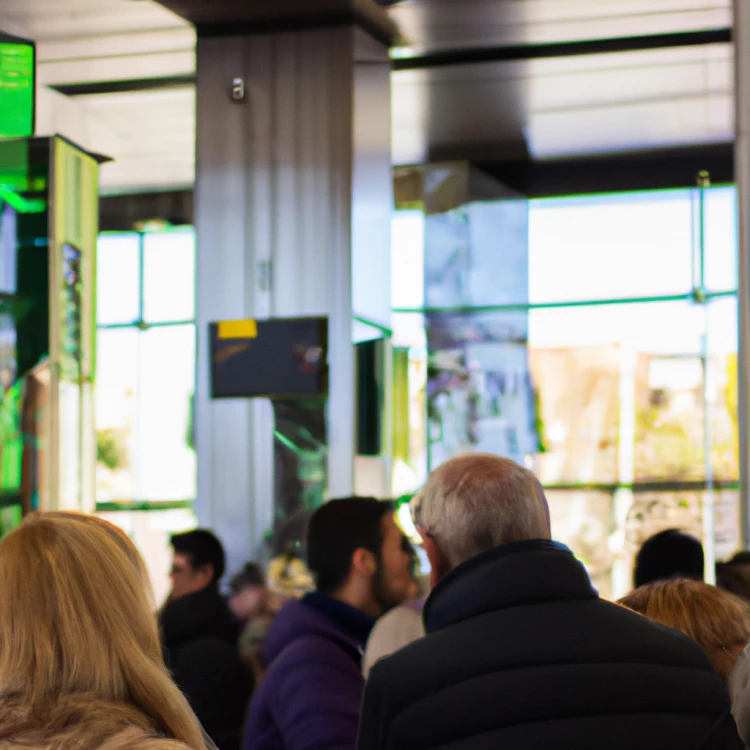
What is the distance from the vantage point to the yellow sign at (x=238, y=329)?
5723 millimetres

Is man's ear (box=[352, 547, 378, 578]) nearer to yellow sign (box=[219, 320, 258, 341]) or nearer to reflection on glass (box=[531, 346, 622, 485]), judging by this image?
yellow sign (box=[219, 320, 258, 341])

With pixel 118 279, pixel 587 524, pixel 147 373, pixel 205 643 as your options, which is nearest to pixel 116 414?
pixel 147 373

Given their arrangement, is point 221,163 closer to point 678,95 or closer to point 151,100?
point 151,100

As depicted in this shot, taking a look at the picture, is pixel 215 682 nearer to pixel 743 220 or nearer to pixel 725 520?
pixel 743 220

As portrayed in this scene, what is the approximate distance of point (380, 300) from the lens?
19.4ft

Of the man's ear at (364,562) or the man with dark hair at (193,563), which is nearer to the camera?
the man's ear at (364,562)

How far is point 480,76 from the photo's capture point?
7.12 m

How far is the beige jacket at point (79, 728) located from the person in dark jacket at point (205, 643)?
6.76 ft

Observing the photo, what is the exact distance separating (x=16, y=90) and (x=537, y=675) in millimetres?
5119

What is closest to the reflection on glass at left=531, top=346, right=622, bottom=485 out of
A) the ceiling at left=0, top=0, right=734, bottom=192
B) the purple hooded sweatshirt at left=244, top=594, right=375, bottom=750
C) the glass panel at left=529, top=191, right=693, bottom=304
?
the glass panel at left=529, top=191, right=693, bottom=304

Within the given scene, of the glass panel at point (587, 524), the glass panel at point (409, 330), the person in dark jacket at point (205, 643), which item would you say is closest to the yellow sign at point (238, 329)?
the person in dark jacket at point (205, 643)

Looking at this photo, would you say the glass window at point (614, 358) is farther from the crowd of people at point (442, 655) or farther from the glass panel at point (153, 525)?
the crowd of people at point (442, 655)

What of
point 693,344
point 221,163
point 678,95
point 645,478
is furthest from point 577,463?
point 221,163

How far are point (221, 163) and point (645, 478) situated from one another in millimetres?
4708
